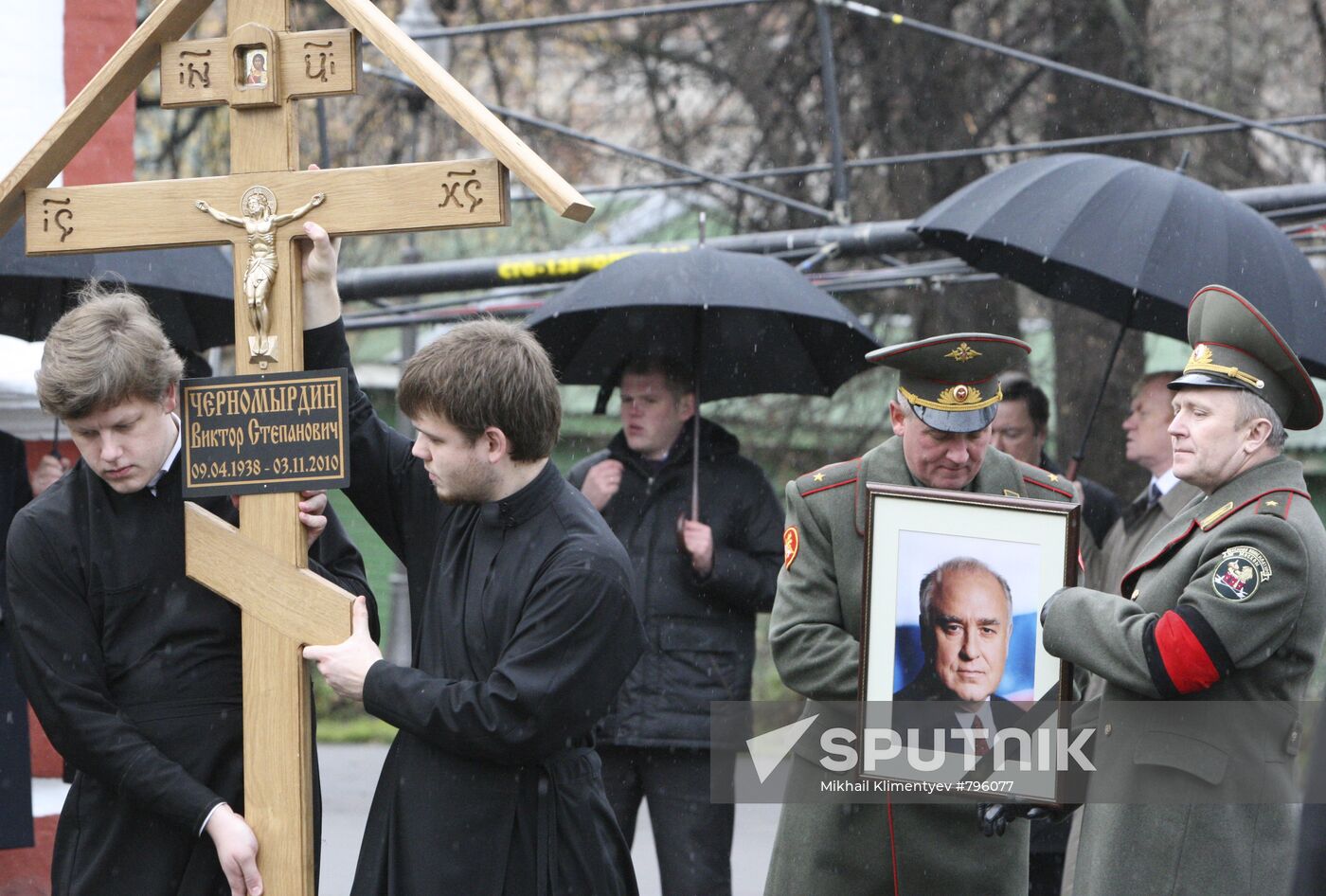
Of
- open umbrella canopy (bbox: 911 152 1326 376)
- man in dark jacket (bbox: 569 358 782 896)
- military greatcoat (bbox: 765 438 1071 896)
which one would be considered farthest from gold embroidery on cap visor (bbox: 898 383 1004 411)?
man in dark jacket (bbox: 569 358 782 896)

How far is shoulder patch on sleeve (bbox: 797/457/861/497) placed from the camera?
4.04 meters

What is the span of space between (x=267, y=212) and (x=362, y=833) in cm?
606

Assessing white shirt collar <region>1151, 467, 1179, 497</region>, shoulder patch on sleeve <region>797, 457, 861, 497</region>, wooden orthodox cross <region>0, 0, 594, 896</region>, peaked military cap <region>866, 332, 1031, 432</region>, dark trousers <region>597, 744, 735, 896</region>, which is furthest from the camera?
white shirt collar <region>1151, 467, 1179, 497</region>

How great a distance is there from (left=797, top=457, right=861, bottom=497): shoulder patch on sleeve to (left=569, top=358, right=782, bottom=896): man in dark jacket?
51.5 inches

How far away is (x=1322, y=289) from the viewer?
5.25m

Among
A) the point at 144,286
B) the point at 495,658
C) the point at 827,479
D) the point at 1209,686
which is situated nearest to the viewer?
the point at 495,658

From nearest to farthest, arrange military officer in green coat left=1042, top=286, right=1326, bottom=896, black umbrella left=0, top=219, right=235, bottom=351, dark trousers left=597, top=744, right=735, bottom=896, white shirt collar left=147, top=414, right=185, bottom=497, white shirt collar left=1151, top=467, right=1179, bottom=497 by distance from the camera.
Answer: white shirt collar left=147, top=414, right=185, bottom=497, military officer in green coat left=1042, top=286, right=1326, bottom=896, black umbrella left=0, top=219, right=235, bottom=351, dark trousers left=597, top=744, right=735, bottom=896, white shirt collar left=1151, top=467, right=1179, bottom=497

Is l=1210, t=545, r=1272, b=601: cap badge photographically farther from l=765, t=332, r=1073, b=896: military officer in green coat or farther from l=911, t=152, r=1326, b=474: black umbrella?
l=911, t=152, r=1326, b=474: black umbrella

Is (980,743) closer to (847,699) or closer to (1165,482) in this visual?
(847,699)

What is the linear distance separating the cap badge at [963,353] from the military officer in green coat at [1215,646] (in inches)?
18.1

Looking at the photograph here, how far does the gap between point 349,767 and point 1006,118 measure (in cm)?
636

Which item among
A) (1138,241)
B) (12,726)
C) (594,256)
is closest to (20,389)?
(12,726)

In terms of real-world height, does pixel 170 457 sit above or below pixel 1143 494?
above

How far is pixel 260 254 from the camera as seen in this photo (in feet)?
10.9
